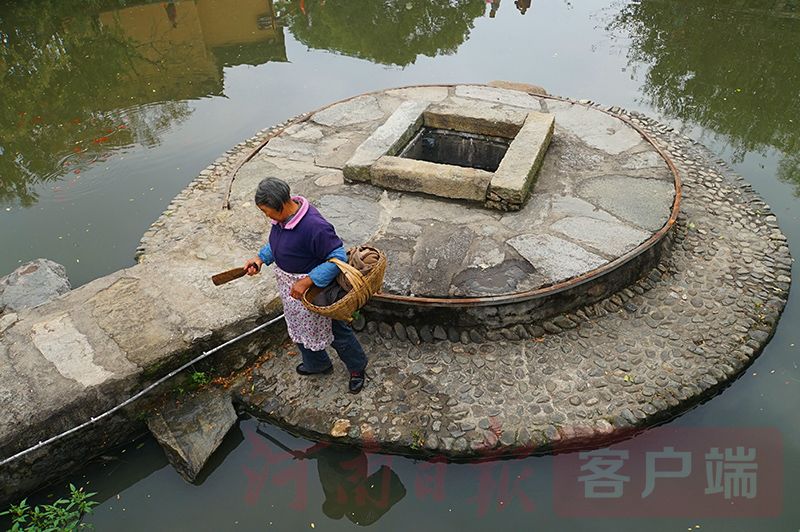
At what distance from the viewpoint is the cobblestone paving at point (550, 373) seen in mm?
3484

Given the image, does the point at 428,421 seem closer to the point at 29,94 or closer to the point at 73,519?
the point at 73,519

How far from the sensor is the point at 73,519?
3.20 meters

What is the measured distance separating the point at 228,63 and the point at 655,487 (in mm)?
8287

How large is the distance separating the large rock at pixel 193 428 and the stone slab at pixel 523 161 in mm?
2512

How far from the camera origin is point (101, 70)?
28.0ft

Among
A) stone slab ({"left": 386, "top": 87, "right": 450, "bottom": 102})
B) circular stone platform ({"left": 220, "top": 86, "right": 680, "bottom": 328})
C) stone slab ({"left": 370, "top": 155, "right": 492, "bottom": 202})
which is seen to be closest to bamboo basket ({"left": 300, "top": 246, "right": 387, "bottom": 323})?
circular stone platform ({"left": 220, "top": 86, "right": 680, "bottom": 328})

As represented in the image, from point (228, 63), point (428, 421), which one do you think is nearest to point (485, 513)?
point (428, 421)

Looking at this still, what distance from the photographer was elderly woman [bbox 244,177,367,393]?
2.86 meters

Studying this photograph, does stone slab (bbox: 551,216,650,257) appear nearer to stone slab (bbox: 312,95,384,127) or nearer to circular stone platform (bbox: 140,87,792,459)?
circular stone platform (bbox: 140,87,792,459)

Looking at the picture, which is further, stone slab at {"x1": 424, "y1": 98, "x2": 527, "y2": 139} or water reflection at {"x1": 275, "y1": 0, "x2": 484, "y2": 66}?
water reflection at {"x1": 275, "y1": 0, "x2": 484, "y2": 66}

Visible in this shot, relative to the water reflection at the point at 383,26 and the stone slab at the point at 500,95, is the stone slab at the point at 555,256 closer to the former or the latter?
the stone slab at the point at 500,95

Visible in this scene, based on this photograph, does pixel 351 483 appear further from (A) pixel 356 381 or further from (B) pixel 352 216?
(B) pixel 352 216

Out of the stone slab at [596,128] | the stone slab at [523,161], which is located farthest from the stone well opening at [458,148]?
the stone slab at [596,128]

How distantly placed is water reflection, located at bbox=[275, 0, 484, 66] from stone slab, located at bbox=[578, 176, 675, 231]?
5101 mm
